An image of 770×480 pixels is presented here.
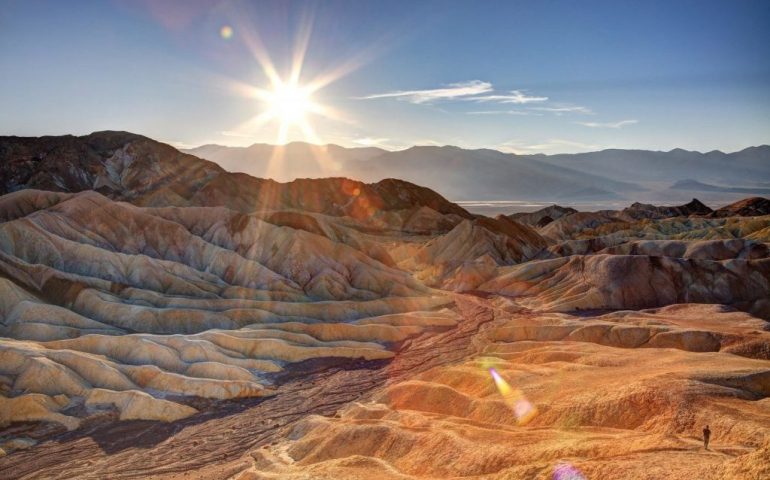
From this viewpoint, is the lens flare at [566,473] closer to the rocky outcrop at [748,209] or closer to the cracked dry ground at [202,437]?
the cracked dry ground at [202,437]

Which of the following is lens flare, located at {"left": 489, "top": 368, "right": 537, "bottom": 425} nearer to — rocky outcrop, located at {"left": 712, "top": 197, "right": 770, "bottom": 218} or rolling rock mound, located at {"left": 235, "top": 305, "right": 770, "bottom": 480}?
rolling rock mound, located at {"left": 235, "top": 305, "right": 770, "bottom": 480}

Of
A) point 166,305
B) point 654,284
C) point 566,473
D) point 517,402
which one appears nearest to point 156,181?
point 166,305

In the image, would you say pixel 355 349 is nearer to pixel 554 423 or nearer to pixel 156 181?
pixel 554 423

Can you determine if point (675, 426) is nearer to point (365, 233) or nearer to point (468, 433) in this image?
point (468, 433)

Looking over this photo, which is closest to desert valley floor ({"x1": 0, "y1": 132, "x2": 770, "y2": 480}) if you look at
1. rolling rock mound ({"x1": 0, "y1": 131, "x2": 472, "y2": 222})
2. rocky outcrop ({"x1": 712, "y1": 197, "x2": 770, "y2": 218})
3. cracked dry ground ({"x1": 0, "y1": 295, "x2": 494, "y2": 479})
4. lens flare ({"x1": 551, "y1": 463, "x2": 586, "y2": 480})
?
lens flare ({"x1": 551, "y1": 463, "x2": 586, "y2": 480})

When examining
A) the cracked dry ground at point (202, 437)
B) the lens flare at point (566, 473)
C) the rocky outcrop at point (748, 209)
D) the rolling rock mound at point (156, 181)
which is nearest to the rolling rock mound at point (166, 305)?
the cracked dry ground at point (202, 437)

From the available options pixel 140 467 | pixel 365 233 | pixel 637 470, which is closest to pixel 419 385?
pixel 140 467
